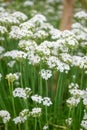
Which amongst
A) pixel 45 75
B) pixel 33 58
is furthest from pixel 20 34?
pixel 45 75

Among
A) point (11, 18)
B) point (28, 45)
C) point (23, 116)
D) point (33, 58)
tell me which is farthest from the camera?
point (11, 18)

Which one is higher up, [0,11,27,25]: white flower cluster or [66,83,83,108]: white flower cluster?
[0,11,27,25]: white flower cluster

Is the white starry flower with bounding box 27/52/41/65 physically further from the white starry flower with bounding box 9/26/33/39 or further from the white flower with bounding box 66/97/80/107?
the white flower with bounding box 66/97/80/107

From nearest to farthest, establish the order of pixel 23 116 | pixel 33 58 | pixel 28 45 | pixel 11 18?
pixel 23 116, pixel 33 58, pixel 28 45, pixel 11 18

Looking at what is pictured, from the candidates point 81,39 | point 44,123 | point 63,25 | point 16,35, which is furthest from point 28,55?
point 63,25

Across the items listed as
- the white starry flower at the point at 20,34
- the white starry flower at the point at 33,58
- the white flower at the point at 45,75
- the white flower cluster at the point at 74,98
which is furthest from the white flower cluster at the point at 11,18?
the white flower cluster at the point at 74,98

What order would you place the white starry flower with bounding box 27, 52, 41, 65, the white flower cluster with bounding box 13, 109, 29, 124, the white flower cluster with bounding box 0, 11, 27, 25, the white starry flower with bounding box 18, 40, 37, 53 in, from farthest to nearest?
the white flower cluster with bounding box 0, 11, 27, 25
the white starry flower with bounding box 18, 40, 37, 53
the white starry flower with bounding box 27, 52, 41, 65
the white flower cluster with bounding box 13, 109, 29, 124

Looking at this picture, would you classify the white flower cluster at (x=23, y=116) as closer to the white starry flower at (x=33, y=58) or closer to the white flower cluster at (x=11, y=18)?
the white starry flower at (x=33, y=58)

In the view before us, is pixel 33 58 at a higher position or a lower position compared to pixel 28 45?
lower

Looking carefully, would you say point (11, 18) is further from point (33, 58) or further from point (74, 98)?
point (74, 98)

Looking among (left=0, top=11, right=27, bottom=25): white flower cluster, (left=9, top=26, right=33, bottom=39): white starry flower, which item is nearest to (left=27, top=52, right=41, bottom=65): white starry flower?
(left=9, top=26, right=33, bottom=39): white starry flower

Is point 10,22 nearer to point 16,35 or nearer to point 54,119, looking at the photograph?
point 16,35
